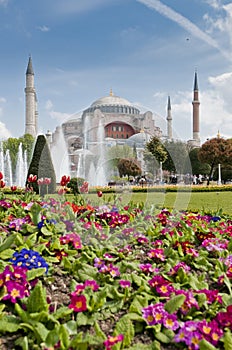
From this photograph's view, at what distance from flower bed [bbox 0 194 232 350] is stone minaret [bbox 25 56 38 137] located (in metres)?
49.3

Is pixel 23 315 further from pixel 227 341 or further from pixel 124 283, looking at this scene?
pixel 227 341

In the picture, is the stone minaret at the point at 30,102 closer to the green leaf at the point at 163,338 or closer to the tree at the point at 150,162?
the tree at the point at 150,162

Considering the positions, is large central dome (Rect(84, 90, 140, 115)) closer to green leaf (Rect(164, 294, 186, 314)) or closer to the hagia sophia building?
the hagia sophia building

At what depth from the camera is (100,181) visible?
523 centimetres

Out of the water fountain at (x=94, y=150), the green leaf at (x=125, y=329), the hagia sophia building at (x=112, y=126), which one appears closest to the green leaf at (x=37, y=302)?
the green leaf at (x=125, y=329)

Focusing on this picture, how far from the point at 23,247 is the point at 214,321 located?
140 cm

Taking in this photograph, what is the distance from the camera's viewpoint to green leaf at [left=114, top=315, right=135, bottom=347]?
1932mm

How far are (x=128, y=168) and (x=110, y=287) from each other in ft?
7.50

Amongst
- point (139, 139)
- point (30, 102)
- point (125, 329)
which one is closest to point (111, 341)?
point (125, 329)

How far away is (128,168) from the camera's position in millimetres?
4570

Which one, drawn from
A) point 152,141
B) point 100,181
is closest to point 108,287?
point 152,141


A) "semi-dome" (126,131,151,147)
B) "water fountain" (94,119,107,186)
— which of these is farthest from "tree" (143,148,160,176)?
"water fountain" (94,119,107,186)

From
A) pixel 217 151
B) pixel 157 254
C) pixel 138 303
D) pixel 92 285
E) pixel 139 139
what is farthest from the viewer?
pixel 217 151

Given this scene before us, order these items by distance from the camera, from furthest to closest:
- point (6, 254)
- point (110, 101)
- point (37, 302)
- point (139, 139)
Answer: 1. point (110, 101)
2. point (139, 139)
3. point (6, 254)
4. point (37, 302)
